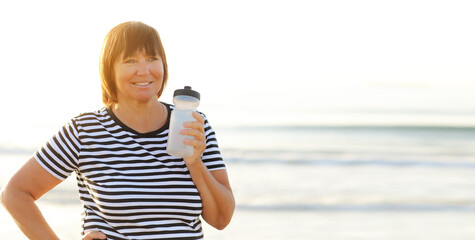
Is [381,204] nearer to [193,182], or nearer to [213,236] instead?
[213,236]

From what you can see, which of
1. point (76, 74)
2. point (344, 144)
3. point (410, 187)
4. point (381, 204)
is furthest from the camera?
point (76, 74)

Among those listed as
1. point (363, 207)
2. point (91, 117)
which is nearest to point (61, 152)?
point (91, 117)

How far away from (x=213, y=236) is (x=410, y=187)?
15.4ft

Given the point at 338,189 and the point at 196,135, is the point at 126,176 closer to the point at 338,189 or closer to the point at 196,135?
the point at 196,135

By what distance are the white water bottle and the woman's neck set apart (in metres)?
0.21

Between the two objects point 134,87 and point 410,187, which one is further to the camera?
point 410,187

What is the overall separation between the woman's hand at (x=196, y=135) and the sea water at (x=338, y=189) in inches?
177

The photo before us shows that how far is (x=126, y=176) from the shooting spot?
242 cm

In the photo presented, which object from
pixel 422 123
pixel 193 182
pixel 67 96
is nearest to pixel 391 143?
pixel 422 123

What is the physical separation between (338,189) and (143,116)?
7.96 metres

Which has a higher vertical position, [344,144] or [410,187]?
[344,144]

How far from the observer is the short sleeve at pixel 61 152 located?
2.45m

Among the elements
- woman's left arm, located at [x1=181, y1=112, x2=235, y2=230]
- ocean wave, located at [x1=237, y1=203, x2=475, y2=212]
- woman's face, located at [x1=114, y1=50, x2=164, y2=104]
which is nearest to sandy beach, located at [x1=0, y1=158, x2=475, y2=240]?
ocean wave, located at [x1=237, y1=203, x2=475, y2=212]

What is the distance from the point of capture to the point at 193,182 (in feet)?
7.98
